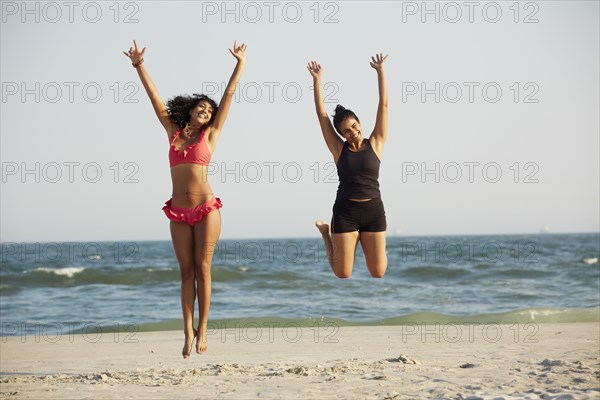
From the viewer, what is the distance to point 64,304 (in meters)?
20.6

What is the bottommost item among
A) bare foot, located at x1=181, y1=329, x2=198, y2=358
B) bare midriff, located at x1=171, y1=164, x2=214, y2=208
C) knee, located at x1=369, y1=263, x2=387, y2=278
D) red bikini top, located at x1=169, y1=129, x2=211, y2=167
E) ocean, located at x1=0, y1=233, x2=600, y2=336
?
ocean, located at x1=0, y1=233, x2=600, y2=336

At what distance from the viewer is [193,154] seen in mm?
6621

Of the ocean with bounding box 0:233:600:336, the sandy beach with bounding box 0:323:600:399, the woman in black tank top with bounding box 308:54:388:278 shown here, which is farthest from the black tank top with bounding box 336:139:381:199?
the ocean with bounding box 0:233:600:336

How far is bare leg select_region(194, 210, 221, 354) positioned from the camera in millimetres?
6637

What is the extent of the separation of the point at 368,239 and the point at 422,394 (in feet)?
6.46

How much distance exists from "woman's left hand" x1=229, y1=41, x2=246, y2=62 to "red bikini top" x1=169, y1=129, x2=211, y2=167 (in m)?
0.75

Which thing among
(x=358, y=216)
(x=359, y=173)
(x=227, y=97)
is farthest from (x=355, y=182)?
(x=227, y=97)

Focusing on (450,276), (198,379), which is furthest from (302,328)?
(450,276)

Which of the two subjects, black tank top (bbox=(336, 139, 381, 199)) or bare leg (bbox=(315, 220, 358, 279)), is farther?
bare leg (bbox=(315, 220, 358, 279))

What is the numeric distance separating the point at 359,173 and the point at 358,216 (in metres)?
0.48

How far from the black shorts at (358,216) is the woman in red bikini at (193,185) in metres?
1.46

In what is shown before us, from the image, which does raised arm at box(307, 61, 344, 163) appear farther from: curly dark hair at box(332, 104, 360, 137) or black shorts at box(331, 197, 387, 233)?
black shorts at box(331, 197, 387, 233)

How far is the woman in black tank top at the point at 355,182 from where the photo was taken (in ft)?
24.1

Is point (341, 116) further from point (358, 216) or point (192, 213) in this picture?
point (192, 213)
